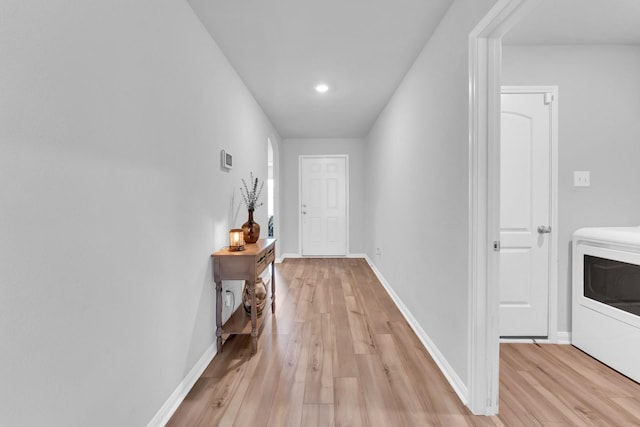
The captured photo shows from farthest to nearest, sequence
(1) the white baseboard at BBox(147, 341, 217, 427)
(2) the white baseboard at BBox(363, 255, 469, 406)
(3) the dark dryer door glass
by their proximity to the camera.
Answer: (3) the dark dryer door glass
(2) the white baseboard at BBox(363, 255, 469, 406)
(1) the white baseboard at BBox(147, 341, 217, 427)

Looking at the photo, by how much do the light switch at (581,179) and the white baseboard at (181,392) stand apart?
3.01m

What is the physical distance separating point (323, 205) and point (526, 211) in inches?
152

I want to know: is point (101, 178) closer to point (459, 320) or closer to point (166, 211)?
point (166, 211)

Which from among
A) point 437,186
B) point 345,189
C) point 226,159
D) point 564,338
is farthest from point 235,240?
point 345,189

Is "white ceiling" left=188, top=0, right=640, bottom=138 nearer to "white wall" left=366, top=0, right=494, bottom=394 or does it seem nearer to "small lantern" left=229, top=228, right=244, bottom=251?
"white wall" left=366, top=0, right=494, bottom=394

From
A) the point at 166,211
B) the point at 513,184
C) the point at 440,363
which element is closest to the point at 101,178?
the point at 166,211

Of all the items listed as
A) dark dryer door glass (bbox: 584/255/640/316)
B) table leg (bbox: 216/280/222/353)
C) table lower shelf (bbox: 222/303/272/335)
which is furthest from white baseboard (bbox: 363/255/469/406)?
table leg (bbox: 216/280/222/353)

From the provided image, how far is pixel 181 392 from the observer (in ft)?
5.45

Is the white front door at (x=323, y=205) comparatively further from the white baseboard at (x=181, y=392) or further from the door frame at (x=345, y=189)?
the white baseboard at (x=181, y=392)

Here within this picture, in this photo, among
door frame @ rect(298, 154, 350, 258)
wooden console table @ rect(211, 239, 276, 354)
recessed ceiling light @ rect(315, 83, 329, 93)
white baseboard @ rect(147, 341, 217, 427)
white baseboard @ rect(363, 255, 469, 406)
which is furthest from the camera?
door frame @ rect(298, 154, 350, 258)

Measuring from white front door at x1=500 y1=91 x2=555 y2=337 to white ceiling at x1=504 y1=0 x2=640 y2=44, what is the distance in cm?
42

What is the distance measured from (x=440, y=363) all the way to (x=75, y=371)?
194 cm

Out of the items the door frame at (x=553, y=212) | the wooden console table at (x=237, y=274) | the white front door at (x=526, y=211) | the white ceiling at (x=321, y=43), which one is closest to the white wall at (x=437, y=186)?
the white ceiling at (x=321, y=43)

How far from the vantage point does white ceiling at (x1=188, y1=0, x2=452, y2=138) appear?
192cm
